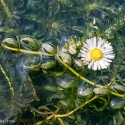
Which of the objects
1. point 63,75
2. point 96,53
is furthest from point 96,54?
point 63,75

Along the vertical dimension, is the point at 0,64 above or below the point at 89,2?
below

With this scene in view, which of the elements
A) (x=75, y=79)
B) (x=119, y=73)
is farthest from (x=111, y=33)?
(x=75, y=79)

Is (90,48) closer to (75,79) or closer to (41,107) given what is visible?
(75,79)

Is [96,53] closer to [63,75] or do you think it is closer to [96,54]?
[96,54]
